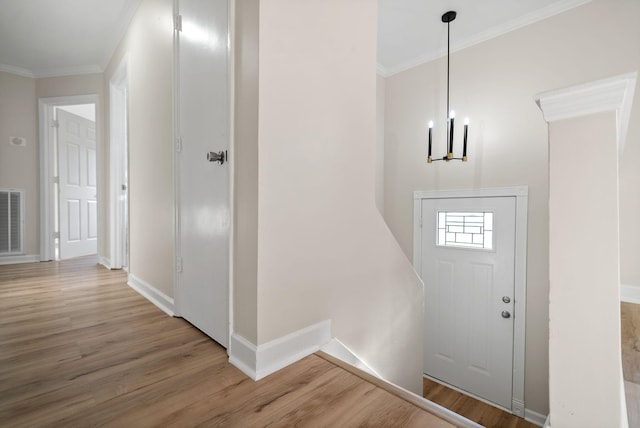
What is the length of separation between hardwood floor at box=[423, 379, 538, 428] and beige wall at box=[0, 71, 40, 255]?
5141mm

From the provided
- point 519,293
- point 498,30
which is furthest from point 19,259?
point 498,30

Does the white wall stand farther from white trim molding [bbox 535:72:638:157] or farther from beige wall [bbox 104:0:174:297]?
beige wall [bbox 104:0:174:297]

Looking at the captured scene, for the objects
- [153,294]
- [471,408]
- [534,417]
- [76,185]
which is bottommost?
[471,408]

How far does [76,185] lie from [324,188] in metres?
4.43

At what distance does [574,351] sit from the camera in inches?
34.7

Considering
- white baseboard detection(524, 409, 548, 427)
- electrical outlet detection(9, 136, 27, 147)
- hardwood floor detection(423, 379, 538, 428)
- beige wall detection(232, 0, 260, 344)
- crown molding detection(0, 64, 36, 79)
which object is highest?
crown molding detection(0, 64, 36, 79)

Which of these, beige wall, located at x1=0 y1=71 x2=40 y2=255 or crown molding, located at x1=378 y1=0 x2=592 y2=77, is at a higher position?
crown molding, located at x1=378 y1=0 x2=592 y2=77

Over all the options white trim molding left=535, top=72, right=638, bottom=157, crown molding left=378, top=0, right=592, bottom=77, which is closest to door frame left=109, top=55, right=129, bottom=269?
crown molding left=378, top=0, right=592, bottom=77

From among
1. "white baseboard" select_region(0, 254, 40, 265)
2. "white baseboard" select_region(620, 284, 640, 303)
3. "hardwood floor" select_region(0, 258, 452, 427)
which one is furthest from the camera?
"white baseboard" select_region(0, 254, 40, 265)

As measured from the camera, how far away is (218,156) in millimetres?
1402

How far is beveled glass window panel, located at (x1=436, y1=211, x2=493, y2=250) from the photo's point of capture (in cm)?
307

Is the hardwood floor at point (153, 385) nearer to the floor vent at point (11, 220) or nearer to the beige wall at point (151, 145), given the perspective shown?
the beige wall at point (151, 145)

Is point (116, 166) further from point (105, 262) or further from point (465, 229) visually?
point (465, 229)

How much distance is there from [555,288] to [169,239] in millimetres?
1980
